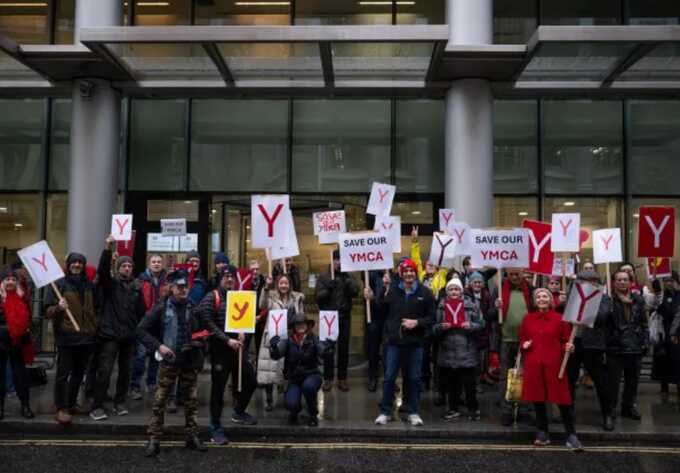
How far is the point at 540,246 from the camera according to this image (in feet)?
32.2

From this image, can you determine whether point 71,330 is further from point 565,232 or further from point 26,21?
point 26,21

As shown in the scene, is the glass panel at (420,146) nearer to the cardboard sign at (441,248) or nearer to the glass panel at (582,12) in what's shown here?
the glass panel at (582,12)

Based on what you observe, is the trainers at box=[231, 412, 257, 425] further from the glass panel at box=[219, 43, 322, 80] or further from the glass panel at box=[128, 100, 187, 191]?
the glass panel at box=[128, 100, 187, 191]

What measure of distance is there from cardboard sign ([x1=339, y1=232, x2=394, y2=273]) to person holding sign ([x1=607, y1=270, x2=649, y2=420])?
312 cm

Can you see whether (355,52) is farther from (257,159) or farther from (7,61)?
(7,61)

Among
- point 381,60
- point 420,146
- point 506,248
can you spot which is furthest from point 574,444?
point 420,146

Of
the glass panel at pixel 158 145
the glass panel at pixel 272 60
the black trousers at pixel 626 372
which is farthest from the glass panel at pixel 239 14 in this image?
the black trousers at pixel 626 372

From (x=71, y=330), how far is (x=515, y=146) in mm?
10070

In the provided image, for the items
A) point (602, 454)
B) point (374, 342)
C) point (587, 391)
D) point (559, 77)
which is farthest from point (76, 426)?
point (559, 77)

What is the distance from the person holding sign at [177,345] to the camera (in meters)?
7.50

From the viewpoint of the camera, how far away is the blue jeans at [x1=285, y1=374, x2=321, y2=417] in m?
8.48

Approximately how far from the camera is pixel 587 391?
11.2 metres

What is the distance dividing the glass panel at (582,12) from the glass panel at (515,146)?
6.75ft

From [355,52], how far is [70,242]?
21.7ft
